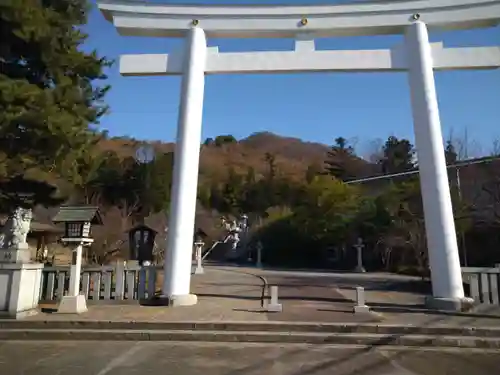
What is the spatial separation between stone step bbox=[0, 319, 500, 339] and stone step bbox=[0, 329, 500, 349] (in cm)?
13

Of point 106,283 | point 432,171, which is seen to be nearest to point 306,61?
point 432,171

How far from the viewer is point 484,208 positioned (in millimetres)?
22859

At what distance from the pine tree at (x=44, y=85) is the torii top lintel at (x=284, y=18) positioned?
1.47m

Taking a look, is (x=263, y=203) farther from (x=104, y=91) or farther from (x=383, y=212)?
(x=104, y=91)

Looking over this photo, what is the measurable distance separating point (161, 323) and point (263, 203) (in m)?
36.8

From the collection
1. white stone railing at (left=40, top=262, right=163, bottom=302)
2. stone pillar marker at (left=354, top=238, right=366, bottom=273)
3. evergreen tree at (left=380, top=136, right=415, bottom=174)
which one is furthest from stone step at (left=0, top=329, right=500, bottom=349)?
evergreen tree at (left=380, top=136, right=415, bottom=174)

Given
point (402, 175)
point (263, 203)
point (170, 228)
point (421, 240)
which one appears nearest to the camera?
point (170, 228)

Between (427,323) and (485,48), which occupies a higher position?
(485,48)

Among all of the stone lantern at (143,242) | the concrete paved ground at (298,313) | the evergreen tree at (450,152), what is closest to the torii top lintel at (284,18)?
the concrete paved ground at (298,313)

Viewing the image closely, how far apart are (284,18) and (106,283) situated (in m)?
7.97

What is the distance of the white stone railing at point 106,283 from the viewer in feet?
31.3

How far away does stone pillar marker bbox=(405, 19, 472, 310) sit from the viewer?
839 cm

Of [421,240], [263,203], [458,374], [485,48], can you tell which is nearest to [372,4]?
[485,48]

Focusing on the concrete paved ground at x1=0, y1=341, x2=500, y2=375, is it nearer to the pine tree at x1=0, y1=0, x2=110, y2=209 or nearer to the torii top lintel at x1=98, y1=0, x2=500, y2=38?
the pine tree at x1=0, y1=0, x2=110, y2=209
